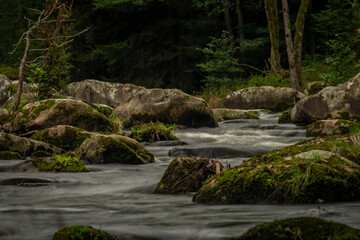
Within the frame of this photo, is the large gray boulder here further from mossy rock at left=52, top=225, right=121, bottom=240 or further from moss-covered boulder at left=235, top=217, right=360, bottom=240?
mossy rock at left=52, top=225, right=121, bottom=240

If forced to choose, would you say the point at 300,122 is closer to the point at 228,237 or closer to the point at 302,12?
the point at 302,12

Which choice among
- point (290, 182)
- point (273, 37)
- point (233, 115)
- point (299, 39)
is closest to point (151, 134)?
point (233, 115)

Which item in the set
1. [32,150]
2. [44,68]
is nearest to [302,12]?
[44,68]

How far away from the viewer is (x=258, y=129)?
13531mm

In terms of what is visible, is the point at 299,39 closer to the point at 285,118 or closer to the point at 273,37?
the point at 273,37

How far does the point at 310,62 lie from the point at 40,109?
18106 millimetres

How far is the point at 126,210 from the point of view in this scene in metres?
4.59

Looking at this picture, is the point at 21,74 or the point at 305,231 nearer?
the point at 305,231

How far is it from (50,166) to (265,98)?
1253cm

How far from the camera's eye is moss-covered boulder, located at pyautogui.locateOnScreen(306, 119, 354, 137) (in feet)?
33.1

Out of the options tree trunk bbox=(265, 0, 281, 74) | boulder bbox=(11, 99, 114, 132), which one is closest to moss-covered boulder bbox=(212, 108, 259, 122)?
boulder bbox=(11, 99, 114, 132)

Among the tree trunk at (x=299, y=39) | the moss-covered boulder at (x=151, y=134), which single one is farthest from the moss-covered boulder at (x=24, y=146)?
the tree trunk at (x=299, y=39)

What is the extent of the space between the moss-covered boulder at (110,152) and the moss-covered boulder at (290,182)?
11.7 ft

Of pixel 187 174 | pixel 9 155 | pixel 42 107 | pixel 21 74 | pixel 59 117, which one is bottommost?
pixel 187 174
